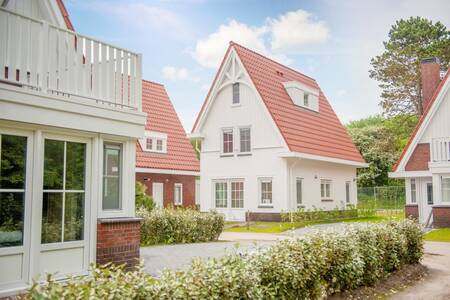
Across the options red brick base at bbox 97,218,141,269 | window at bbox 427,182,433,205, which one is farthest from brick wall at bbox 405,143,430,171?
red brick base at bbox 97,218,141,269

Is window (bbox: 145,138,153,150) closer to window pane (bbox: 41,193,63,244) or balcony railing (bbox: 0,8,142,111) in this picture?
balcony railing (bbox: 0,8,142,111)

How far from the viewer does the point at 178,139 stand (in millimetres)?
28047

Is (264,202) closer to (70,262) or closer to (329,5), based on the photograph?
(329,5)

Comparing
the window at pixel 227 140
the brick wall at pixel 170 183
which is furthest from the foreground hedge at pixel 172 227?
the window at pixel 227 140

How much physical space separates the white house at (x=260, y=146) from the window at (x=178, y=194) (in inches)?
50.5

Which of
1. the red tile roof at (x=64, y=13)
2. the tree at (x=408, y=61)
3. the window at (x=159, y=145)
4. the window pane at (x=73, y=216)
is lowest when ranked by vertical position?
the window pane at (x=73, y=216)

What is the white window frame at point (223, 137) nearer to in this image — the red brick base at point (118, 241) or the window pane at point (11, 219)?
the red brick base at point (118, 241)

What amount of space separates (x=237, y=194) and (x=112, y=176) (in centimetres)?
1811

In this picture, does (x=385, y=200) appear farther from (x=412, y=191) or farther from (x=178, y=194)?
(x=178, y=194)

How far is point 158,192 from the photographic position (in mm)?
25891

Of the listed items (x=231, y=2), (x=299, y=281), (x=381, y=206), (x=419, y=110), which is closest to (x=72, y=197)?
(x=299, y=281)

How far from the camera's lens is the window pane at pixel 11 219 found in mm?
6738

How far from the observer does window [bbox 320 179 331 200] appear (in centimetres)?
2803

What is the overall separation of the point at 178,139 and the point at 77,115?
20394 mm
